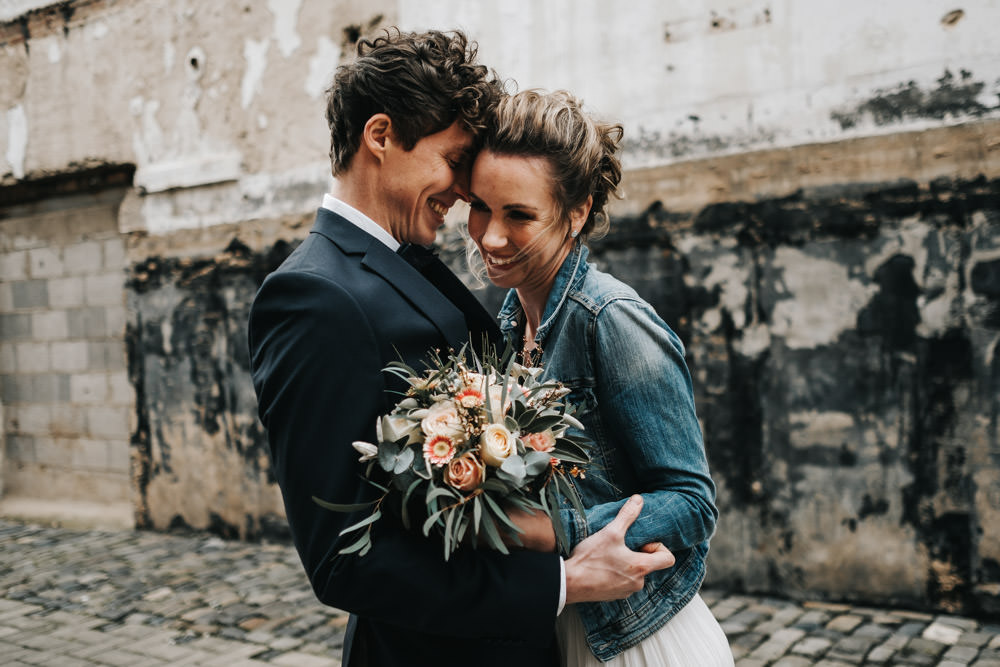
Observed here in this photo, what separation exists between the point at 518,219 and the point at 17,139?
7849 mm

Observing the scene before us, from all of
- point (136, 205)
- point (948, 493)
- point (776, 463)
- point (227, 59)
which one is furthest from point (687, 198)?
point (136, 205)

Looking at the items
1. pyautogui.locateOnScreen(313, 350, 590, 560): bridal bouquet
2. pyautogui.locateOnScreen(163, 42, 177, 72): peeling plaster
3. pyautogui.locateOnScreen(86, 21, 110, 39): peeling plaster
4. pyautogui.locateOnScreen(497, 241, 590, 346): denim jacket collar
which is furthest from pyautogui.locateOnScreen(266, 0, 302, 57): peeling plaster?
pyautogui.locateOnScreen(313, 350, 590, 560): bridal bouquet

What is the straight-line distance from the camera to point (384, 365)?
161 cm

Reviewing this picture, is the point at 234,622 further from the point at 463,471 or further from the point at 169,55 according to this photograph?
the point at 169,55

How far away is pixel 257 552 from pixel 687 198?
4.44 meters

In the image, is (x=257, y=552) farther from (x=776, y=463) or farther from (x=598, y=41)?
(x=598, y=41)

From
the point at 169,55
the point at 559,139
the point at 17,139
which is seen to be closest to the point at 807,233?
the point at 559,139

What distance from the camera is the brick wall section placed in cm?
813

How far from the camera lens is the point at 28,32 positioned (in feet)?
25.9

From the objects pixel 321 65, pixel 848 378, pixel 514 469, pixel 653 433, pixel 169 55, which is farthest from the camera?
pixel 169 55

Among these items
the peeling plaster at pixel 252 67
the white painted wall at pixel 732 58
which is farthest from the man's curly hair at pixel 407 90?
the peeling plaster at pixel 252 67

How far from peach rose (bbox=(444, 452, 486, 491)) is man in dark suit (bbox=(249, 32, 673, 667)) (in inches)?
7.3

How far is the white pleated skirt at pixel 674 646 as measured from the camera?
183 centimetres

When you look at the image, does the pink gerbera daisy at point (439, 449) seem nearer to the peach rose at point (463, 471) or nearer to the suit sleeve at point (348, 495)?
the peach rose at point (463, 471)
